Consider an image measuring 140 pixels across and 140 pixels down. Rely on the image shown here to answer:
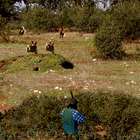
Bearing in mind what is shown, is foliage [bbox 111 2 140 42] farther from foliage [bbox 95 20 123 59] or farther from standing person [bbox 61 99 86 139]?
standing person [bbox 61 99 86 139]

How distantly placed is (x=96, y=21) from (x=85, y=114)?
1556 centimetres

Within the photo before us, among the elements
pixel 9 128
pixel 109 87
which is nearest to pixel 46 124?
pixel 9 128

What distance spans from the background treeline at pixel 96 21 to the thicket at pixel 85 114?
6.18 meters

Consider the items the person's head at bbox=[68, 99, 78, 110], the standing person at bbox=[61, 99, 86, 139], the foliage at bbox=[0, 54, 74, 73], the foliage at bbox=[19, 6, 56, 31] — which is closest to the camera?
the standing person at bbox=[61, 99, 86, 139]

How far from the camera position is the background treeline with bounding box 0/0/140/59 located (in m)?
11.2

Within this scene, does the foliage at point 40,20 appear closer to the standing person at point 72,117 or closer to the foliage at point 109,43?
the foliage at point 109,43

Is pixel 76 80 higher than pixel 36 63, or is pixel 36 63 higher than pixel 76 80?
pixel 36 63

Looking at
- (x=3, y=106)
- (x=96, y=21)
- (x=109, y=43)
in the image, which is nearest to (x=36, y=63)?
(x=3, y=106)

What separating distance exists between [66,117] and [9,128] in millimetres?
1431

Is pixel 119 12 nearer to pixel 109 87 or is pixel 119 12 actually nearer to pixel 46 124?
pixel 109 87

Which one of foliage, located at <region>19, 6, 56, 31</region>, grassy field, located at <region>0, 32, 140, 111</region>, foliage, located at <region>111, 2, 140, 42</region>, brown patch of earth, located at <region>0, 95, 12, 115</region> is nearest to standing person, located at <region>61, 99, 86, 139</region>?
brown patch of earth, located at <region>0, 95, 12, 115</region>

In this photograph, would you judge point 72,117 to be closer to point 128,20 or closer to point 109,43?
point 109,43

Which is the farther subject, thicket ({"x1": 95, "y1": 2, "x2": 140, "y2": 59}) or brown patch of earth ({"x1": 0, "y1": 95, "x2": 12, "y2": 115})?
thicket ({"x1": 95, "y1": 2, "x2": 140, "y2": 59})

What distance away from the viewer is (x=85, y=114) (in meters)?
4.82
